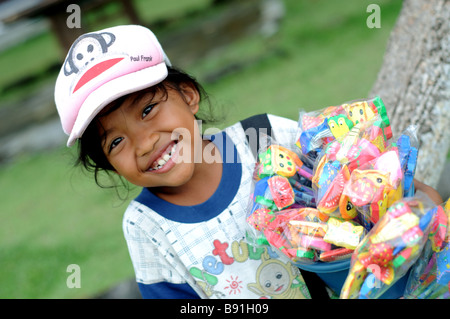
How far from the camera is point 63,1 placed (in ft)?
20.1

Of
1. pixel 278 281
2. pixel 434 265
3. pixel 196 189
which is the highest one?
pixel 196 189

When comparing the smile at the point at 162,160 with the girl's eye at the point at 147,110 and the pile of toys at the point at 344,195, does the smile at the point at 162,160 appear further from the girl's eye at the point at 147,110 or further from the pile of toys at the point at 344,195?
the pile of toys at the point at 344,195

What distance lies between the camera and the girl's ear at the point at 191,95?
1.88 m

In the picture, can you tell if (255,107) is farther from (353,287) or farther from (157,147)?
(353,287)

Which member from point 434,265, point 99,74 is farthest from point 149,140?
point 434,265

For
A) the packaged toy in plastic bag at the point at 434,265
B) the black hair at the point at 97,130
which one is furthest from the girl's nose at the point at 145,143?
the packaged toy in plastic bag at the point at 434,265

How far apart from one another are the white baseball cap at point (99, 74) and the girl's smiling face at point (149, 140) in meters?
0.08

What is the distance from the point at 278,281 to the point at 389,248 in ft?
2.19

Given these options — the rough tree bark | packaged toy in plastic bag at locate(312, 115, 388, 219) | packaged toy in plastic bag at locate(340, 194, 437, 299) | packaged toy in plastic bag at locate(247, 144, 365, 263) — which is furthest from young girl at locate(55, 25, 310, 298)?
the rough tree bark

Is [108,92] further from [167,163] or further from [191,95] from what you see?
[191,95]

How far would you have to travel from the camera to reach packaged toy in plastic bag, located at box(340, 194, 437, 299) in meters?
1.21

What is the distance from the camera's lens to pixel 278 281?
71.6 inches
